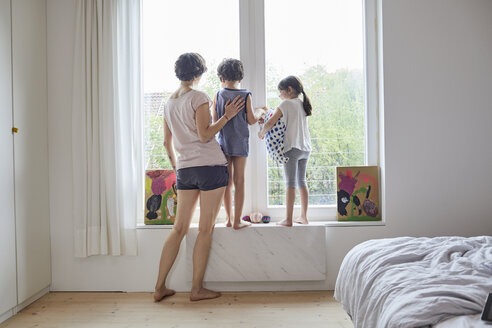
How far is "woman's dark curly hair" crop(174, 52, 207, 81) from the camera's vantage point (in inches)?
111

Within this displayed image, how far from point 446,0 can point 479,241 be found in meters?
1.94

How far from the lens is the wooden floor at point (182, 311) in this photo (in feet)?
8.23

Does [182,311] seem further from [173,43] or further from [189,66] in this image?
[173,43]

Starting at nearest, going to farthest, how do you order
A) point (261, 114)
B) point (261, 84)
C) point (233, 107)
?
point (233, 107)
point (261, 114)
point (261, 84)

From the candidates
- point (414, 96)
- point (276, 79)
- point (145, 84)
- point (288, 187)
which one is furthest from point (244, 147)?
point (414, 96)

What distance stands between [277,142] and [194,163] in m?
0.64

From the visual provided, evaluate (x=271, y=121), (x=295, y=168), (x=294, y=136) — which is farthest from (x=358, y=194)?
(x=271, y=121)

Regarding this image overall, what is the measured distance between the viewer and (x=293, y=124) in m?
3.05

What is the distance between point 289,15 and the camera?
328 cm

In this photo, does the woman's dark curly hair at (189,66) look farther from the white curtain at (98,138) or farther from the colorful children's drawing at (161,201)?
the colorful children's drawing at (161,201)

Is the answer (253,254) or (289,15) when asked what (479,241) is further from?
(289,15)

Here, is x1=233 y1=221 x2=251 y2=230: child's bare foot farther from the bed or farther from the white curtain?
the bed

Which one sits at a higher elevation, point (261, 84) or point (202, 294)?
point (261, 84)

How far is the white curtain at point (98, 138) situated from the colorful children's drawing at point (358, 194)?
157cm
